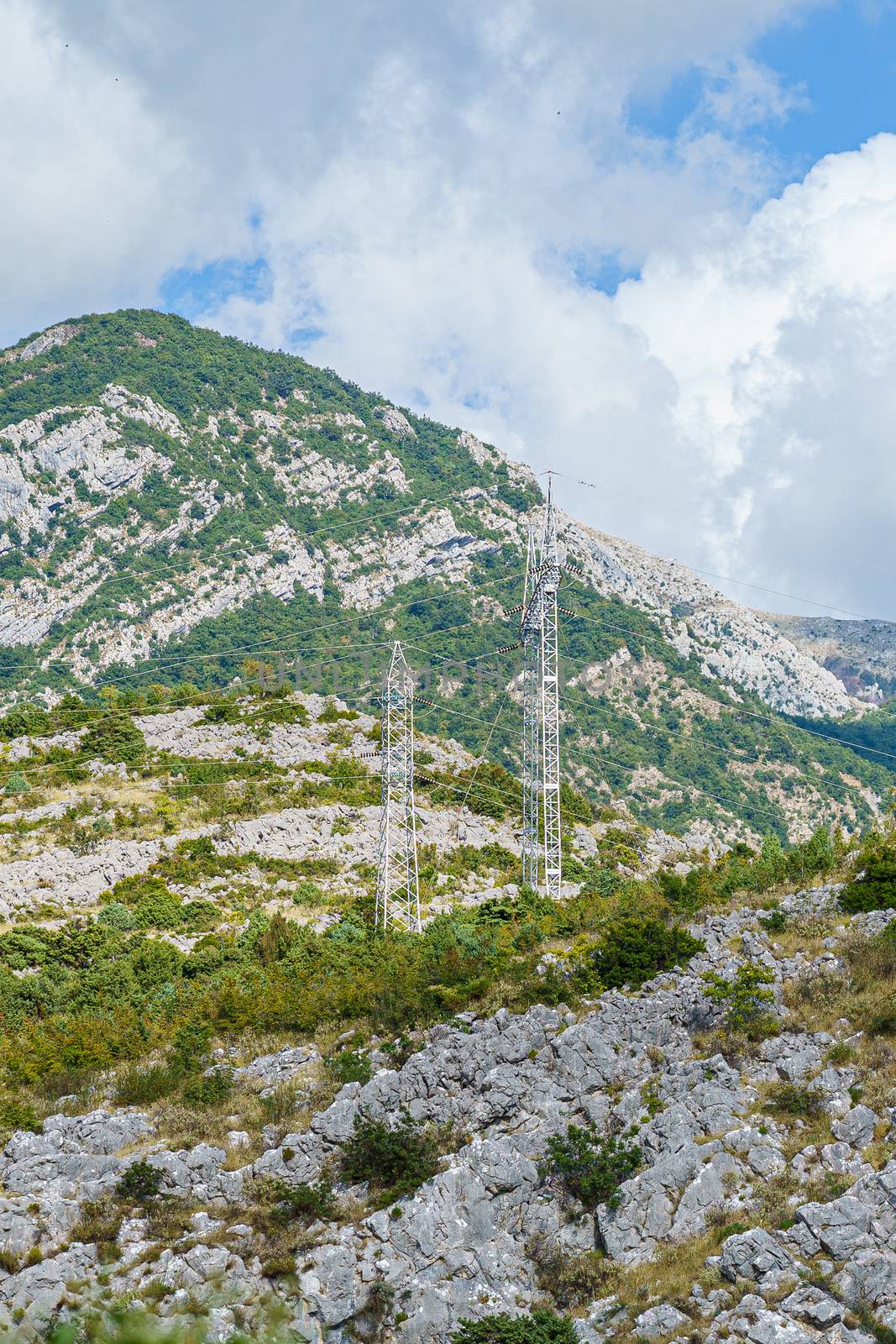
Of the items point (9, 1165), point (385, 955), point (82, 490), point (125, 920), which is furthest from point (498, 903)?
point (82, 490)

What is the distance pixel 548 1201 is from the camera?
64.0 ft

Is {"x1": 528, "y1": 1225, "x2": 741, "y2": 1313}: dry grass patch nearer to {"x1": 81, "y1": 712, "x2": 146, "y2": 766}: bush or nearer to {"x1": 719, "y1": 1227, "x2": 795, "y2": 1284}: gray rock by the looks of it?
{"x1": 719, "y1": 1227, "x2": 795, "y2": 1284}: gray rock

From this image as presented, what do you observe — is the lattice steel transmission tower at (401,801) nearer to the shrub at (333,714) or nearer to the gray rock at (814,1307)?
the shrub at (333,714)

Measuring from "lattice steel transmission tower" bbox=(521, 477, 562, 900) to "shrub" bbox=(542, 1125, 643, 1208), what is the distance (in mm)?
23731

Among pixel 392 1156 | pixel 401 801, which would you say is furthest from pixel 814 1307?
pixel 401 801

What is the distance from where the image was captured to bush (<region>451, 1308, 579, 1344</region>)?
647 inches

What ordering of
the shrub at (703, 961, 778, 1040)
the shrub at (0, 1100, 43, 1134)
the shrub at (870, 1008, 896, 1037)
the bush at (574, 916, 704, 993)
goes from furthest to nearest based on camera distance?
the bush at (574, 916, 704, 993), the shrub at (0, 1100, 43, 1134), the shrub at (703, 961, 778, 1040), the shrub at (870, 1008, 896, 1037)

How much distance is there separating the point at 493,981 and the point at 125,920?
23.2 m

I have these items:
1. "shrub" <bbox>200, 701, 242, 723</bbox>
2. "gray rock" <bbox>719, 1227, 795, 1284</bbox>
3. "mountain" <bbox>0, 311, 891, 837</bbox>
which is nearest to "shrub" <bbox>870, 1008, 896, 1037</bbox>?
"gray rock" <bbox>719, 1227, 795, 1284</bbox>

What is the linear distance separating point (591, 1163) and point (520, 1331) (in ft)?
11.9

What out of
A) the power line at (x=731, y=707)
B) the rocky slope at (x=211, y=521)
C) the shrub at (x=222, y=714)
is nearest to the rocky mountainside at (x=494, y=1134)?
the shrub at (x=222, y=714)

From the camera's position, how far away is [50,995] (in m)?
35.1

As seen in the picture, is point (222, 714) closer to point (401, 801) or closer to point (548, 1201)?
point (401, 801)

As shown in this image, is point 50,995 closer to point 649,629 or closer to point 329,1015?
point 329,1015
